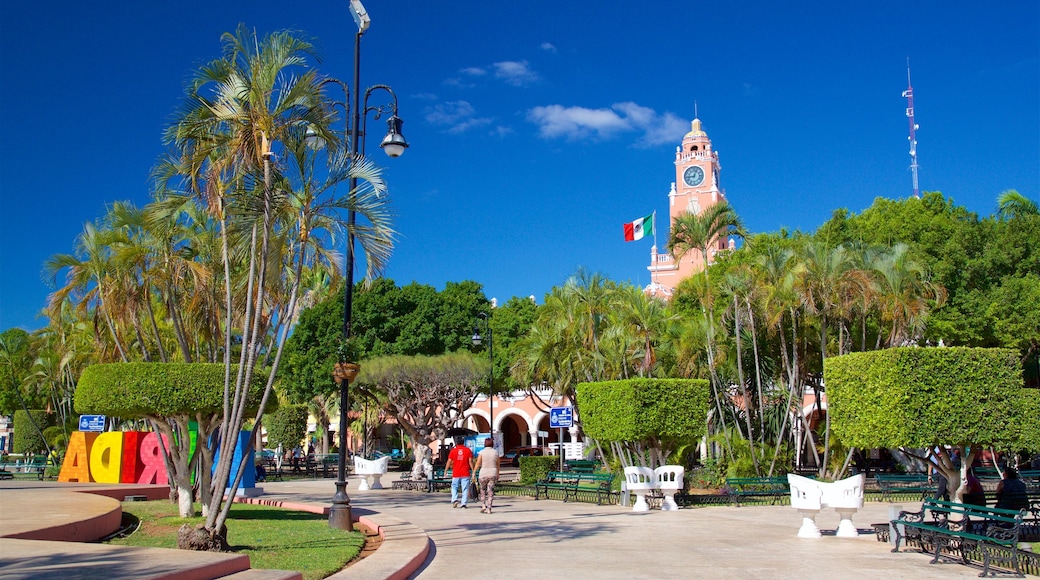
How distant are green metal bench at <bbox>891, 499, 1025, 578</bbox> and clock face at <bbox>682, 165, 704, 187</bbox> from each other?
72979 mm

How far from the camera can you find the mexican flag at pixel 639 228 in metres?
47.1

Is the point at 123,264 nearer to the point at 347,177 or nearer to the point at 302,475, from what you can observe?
the point at 347,177

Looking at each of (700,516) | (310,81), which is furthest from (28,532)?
(700,516)

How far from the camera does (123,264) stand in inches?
615

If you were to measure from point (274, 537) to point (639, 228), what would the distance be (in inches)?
1513

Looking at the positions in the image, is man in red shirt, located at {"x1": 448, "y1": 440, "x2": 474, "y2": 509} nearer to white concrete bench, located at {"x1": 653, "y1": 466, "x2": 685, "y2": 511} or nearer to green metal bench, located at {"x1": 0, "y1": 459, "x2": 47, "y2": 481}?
white concrete bench, located at {"x1": 653, "y1": 466, "x2": 685, "y2": 511}

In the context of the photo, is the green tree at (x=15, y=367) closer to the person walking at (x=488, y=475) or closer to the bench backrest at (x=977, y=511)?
the person walking at (x=488, y=475)

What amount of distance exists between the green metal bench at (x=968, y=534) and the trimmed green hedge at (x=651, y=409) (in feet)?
23.3

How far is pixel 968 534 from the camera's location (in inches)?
357

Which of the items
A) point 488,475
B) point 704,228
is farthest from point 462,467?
point 704,228

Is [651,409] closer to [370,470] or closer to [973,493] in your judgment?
[973,493]

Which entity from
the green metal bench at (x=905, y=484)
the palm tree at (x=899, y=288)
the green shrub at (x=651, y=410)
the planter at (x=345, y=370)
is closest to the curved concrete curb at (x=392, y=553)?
the planter at (x=345, y=370)

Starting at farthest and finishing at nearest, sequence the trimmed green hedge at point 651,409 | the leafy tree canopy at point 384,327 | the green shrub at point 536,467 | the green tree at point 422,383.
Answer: the leafy tree canopy at point 384,327
the green tree at point 422,383
the green shrub at point 536,467
the trimmed green hedge at point 651,409

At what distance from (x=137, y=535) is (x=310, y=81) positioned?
685 centimetres
